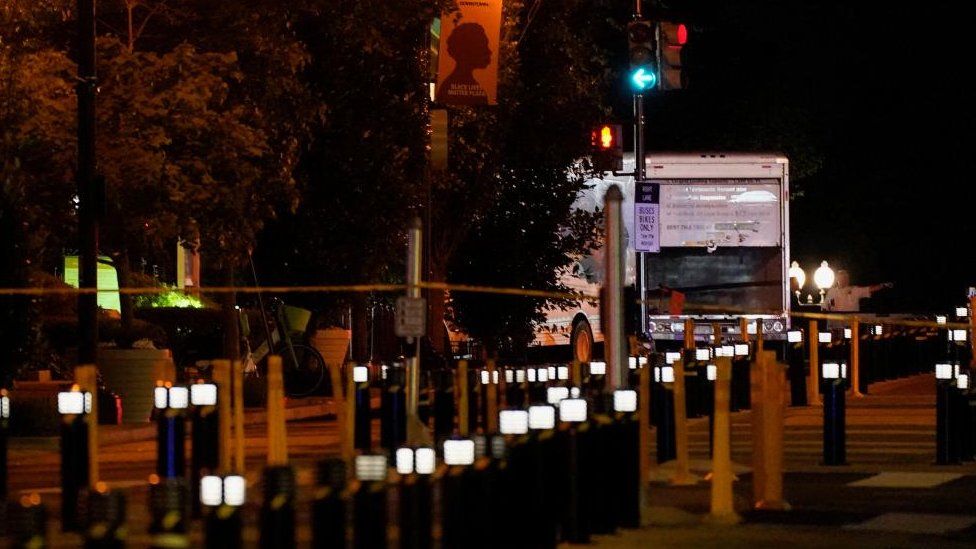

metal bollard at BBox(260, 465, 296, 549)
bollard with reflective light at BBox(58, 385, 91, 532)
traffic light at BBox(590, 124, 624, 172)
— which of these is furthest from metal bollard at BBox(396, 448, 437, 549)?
traffic light at BBox(590, 124, 624, 172)

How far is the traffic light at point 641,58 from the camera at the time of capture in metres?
30.7

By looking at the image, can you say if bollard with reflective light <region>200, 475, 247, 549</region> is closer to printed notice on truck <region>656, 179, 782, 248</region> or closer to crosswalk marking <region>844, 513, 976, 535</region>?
crosswalk marking <region>844, 513, 976, 535</region>

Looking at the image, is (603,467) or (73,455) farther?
(73,455)

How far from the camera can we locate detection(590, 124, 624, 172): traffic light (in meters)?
31.6

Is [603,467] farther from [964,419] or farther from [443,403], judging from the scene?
[443,403]

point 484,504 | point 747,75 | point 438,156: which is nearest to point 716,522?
point 484,504

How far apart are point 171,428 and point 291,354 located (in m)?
16.1

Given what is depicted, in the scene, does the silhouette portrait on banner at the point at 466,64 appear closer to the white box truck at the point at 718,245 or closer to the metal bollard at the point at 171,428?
the white box truck at the point at 718,245

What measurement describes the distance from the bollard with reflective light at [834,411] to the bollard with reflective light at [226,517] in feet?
31.9

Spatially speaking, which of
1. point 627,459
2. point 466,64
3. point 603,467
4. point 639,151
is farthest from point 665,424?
point 639,151

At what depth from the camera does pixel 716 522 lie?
41.8ft

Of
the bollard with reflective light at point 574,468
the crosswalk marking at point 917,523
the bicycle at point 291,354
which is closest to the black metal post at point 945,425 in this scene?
the crosswalk marking at point 917,523

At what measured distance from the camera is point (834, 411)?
16.4 meters

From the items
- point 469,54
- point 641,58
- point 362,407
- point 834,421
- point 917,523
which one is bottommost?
point 917,523
